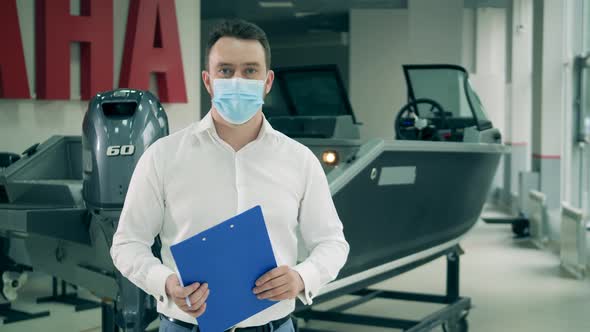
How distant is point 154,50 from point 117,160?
3.95 m

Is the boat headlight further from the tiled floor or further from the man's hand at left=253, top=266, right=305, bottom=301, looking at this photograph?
the man's hand at left=253, top=266, right=305, bottom=301

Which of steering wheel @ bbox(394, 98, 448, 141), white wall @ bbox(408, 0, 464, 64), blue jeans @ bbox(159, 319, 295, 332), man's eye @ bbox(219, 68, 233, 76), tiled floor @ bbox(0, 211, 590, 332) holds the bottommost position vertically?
tiled floor @ bbox(0, 211, 590, 332)

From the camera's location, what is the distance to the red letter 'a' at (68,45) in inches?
218

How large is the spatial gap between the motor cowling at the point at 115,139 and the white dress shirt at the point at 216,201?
113 cm

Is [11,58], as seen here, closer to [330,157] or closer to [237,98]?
[330,157]

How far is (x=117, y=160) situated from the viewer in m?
2.71

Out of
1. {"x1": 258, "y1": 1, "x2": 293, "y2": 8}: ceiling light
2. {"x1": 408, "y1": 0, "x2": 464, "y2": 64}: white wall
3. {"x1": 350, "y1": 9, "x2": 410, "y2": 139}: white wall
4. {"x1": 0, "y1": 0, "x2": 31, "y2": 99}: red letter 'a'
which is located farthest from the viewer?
{"x1": 258, "y1": 1, "x2": 293, "y2": 8}: ceiling light

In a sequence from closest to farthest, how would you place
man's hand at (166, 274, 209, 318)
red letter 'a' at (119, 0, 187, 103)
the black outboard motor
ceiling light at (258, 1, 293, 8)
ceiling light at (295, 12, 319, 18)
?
1. man's hand at (166, 274, 209, 318)
2. the black outboard motor
3. red letter 'a' at (119, 0, 187, 103)
4. ceiling light at (258, 1, 293, 8)
5. ceiling light at (295, 12, 319, 18)

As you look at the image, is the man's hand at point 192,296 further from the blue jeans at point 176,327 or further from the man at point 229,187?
the blue jeans at point 176,327

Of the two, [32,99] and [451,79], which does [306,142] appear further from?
[32,99]

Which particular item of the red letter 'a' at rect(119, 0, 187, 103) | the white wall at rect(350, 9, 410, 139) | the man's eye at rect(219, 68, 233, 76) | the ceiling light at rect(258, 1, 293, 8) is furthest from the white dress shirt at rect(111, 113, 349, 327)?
the ceiling light at rect(258, 1, 293, 8)

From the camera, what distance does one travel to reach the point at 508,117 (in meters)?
15.8

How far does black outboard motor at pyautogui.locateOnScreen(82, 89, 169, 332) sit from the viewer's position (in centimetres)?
261

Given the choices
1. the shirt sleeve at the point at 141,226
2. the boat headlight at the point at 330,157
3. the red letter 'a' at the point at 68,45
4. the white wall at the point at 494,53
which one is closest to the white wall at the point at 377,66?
the white wall at the point at 494,53
